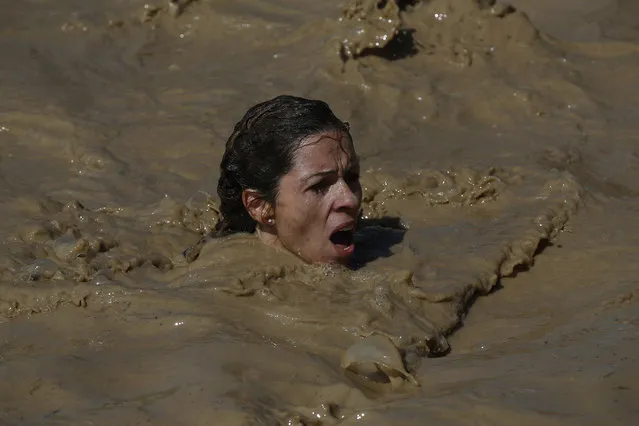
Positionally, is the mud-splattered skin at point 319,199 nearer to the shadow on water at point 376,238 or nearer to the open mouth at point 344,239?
the open mouth at point 344,239

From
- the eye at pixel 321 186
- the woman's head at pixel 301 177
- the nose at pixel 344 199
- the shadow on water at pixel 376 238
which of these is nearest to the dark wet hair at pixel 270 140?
the woman's head at pixel 301 177

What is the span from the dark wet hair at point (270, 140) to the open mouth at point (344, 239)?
324 millimetres

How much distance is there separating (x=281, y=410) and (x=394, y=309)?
96 cm

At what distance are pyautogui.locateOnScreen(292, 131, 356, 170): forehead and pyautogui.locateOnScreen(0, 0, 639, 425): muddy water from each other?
436 millimetres

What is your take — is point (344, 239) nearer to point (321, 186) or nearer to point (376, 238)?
point (321, 186)

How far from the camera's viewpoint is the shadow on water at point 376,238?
4.81 meters

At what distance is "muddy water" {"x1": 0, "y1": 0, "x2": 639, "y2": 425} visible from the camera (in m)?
3.47

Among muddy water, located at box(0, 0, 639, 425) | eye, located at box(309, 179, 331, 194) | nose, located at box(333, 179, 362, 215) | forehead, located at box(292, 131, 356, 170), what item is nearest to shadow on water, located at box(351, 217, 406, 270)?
muddy water, located at box(0, 0, 639, 425)

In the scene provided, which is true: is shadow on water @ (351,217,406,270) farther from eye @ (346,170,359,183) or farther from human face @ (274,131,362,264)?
eye @ (346,170,359,183)

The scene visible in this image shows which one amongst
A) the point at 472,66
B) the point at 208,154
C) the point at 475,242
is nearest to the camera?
the point at 475,242

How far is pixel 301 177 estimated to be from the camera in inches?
178

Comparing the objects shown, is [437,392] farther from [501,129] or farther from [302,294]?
[501,129]

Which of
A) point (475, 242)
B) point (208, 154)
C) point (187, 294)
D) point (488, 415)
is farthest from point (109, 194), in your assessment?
point (488, 415)

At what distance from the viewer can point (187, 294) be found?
4.18 meters
